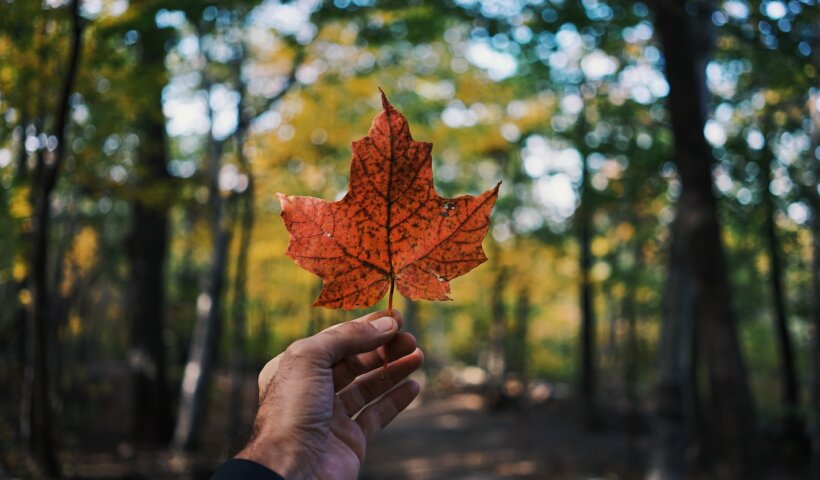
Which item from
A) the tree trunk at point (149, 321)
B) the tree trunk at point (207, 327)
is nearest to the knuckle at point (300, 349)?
the tree trunk at point (207, 327)

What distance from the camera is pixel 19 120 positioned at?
5.64m

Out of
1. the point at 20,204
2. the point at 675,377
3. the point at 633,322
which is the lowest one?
the point at 633,322

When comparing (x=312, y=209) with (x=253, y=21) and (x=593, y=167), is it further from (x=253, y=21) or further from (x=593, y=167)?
(x=593, y=167)

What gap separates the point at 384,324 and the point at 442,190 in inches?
521

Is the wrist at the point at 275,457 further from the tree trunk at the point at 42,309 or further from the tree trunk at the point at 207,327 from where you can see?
the tree trunk at the point at 207,327

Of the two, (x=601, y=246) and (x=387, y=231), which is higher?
(x=387, y=231)

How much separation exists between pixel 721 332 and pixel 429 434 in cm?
1021

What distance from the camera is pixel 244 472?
1.18m

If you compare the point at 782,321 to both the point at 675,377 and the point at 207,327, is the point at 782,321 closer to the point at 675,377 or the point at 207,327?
the point at 675,377

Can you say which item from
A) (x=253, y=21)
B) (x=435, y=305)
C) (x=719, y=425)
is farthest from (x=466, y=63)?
(x=435, y=305)

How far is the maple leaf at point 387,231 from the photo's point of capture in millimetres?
1247

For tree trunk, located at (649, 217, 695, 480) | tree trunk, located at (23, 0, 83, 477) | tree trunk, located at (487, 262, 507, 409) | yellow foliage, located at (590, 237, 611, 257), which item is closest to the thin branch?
tree trunk, located at (23, 0, 83, 477)

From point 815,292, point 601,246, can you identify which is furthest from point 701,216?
point 601,246

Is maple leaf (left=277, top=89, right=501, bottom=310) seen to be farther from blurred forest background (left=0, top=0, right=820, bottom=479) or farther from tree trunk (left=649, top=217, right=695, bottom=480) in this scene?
tree trunk (left=649, top=217, right=695, bottom=480)
